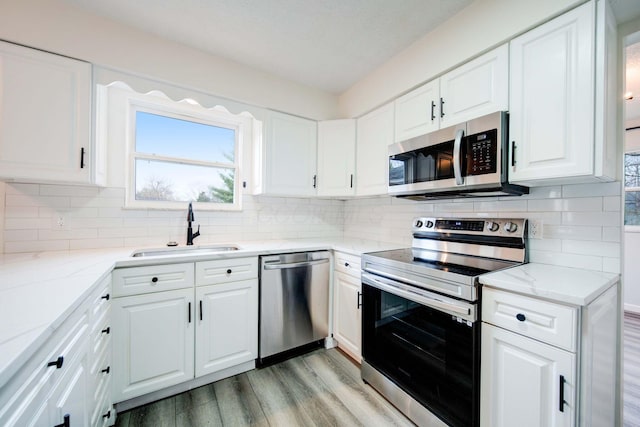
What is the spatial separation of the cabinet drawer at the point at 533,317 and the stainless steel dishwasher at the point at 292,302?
4.29ft

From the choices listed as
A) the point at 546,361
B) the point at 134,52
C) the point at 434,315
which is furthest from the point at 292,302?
the point at 134,52

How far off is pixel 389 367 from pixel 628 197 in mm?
4151

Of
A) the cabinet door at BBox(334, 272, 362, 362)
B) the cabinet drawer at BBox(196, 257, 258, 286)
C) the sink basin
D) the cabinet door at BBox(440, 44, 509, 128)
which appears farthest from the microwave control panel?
the sink basin

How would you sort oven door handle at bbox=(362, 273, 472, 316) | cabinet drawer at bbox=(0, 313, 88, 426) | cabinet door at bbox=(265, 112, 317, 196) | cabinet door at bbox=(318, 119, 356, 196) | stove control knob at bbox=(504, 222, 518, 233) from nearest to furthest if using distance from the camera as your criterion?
cabinet drawer at bbox=(0, 313, 88, 426)
oven door handle at bbox=(362, 273, 472, 316)
stove control knob at bbox=(504, 222, 518, 233)
cabinet door at bbox=(265, 112, 317, 196)
cabinet door at bbox=(318, 119, 356, 196)

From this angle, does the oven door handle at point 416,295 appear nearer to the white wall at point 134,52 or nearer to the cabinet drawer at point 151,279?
the cabinet drawer at point 151,279

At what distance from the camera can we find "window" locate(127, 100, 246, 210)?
7.37 feet

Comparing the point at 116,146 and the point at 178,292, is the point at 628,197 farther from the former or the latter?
the point at 116,146

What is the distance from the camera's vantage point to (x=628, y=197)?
3395 millimetres

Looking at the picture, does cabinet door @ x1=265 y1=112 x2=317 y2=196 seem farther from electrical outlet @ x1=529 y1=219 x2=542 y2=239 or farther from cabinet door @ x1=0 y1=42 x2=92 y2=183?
electrical outlet @ x1=529 y1=219 x2=542 y2=239

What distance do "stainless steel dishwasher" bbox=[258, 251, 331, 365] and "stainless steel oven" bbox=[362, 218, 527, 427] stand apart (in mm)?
506

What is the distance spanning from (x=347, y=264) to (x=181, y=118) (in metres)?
2.03

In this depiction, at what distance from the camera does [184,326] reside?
1736 millimetres

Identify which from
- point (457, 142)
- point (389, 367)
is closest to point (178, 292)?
point (389, 367)

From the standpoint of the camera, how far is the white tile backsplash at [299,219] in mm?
1398
